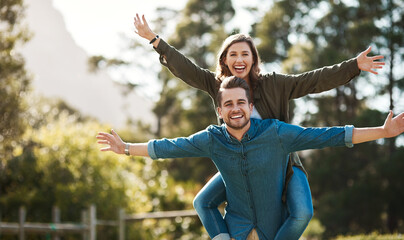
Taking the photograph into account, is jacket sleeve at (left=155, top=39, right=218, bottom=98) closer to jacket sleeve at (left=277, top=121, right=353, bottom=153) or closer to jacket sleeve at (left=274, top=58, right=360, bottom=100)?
jacket sleeve at (left=274, top=58, right=360, bottom=100)

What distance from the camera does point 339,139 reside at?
314 centimetres

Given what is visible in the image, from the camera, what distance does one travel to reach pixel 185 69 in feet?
12.6

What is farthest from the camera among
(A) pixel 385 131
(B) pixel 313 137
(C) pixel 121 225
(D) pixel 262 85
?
(C) pixel 121 225

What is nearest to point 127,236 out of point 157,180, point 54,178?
point 54,178

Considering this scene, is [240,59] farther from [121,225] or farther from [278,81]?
[121,225]

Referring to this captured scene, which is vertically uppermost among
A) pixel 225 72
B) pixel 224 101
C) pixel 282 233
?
pixel 225 72

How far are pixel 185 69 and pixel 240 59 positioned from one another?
17.4 inches

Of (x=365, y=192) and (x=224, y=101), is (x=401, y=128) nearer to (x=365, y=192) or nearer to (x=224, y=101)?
(x=224, y=101)

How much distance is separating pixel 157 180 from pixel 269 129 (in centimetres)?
1480

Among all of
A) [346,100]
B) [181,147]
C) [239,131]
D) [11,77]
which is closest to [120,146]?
[181,147]

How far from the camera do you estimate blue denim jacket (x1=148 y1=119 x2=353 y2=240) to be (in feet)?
10.8

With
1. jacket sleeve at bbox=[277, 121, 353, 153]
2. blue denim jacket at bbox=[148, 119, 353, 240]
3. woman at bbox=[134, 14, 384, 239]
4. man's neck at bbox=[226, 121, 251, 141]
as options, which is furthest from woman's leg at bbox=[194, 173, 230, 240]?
jacket sleeve at bbox=[277, 121, 353, 153]

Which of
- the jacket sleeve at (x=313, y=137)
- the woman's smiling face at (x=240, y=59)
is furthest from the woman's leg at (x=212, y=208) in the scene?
the woman's smiling face at (x=240, y=59)

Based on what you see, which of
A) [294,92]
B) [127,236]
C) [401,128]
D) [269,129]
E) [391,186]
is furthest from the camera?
[391,186]
